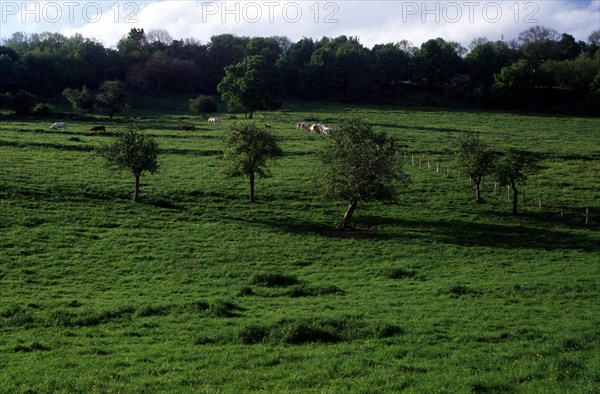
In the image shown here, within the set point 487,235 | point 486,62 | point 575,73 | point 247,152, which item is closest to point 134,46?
point 486,62

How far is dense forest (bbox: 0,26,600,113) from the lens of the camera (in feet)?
389

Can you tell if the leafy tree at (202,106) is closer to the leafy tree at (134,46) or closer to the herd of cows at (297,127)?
the herd of cows at (297,127)

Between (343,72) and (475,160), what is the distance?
303ft

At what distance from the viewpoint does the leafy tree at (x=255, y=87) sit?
9419cm

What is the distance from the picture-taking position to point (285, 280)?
2716 centimetres

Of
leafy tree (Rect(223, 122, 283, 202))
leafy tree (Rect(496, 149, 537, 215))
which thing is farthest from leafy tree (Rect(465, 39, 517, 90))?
leafy tree (Rect(223, 122, 283, 202))

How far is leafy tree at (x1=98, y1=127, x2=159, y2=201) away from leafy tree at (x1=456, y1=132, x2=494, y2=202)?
980 inches

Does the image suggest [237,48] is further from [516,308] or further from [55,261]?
[516,308]

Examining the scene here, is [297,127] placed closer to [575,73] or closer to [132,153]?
[132,153]

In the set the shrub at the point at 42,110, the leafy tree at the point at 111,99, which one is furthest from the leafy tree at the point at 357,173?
the shrub at the point at 42,110

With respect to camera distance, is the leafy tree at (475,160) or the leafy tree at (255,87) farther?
the leafy tree at (255,87)

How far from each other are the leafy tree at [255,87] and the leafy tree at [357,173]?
5282 cm

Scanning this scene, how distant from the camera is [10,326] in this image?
19.8 m

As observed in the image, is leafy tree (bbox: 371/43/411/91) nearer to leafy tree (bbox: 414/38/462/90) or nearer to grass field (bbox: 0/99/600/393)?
leafy tree (bbox: 414/38/462/90)
